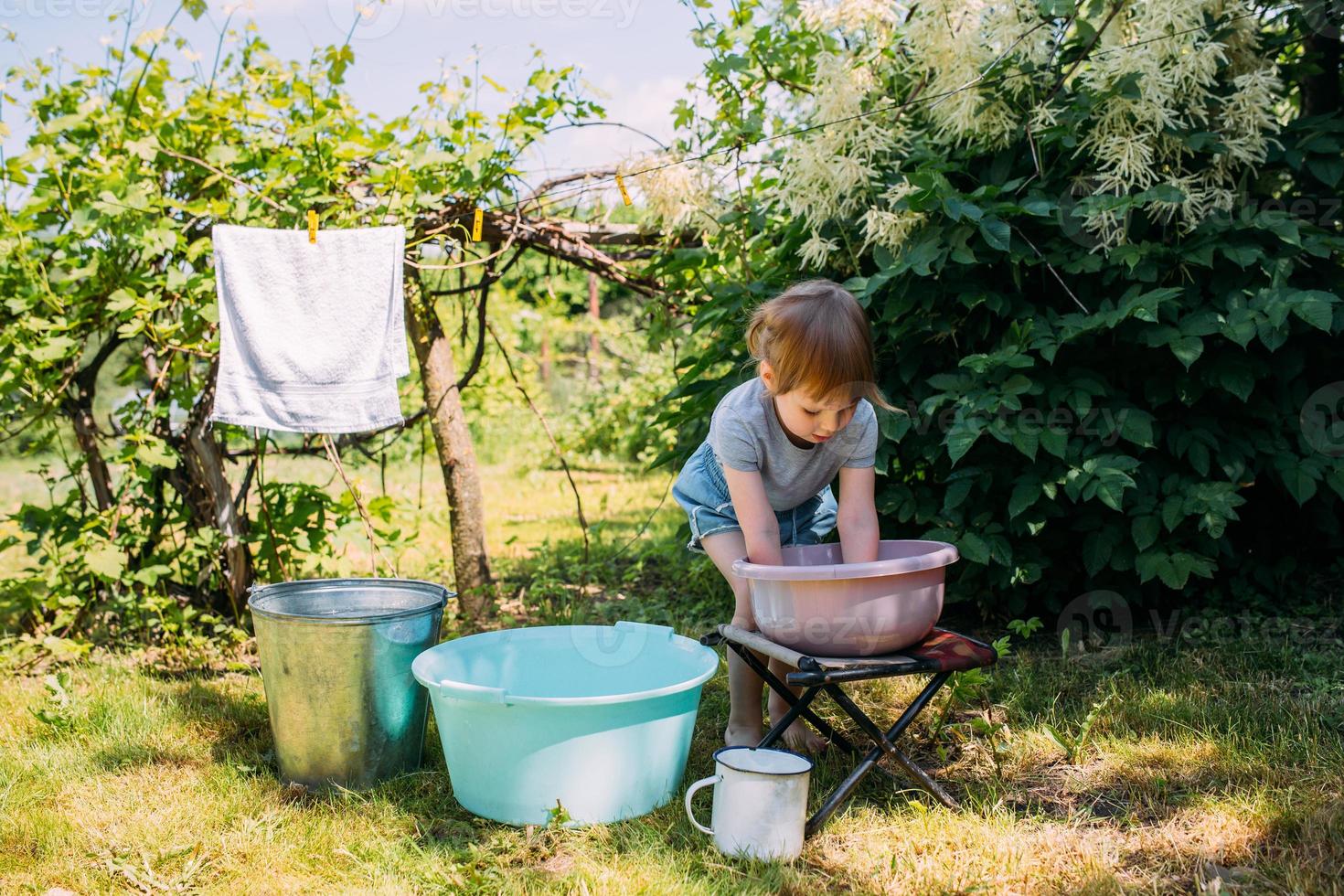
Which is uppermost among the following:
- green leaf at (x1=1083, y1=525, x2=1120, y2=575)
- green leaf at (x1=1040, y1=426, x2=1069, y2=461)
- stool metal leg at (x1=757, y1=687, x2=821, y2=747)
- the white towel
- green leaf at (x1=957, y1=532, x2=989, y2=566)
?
the white towel

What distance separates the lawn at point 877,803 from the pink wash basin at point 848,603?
0.39m

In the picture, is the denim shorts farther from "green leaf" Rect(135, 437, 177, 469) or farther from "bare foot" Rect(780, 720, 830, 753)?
"green leaf" Rect(135, 437, 177, 469)

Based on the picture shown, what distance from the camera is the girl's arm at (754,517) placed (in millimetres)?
2236

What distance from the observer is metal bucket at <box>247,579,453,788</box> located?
7.73 feet

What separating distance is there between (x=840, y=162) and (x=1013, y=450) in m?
0.99

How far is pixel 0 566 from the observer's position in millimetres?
4871

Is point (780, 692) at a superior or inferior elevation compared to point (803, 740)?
superior

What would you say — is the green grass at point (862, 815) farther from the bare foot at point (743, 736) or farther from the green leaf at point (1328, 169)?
the green leaf at point (1328, 169)

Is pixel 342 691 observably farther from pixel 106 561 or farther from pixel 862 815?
pixel 106 561

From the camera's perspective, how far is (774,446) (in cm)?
236

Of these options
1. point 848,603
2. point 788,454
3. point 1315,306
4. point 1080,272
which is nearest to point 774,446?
point 788,454

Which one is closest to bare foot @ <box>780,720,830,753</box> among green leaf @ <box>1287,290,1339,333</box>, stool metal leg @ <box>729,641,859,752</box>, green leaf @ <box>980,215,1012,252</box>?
stool metal leg @ <box>729,641,859,752</box>

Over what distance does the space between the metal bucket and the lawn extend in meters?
0.07

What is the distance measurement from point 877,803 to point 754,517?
0.67 m
